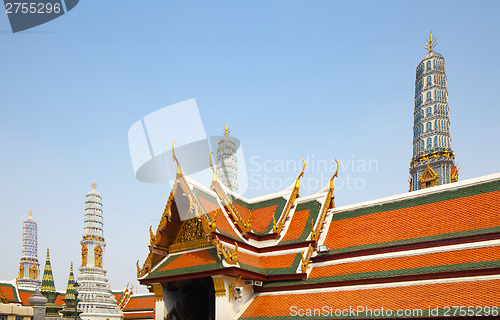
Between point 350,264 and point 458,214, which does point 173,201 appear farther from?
point 458,214

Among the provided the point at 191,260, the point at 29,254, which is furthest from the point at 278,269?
the point at 29,254

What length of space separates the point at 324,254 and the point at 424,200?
159 inches

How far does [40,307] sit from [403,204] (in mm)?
12279

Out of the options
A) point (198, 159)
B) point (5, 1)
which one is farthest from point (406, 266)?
point (5, 1)

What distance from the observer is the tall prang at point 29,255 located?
66.5 metres

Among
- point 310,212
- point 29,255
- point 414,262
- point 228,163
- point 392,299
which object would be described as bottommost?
point 392,299

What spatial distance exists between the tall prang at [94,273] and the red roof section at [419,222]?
28248 mm

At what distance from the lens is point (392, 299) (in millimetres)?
12898

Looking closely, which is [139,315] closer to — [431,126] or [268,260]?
[268,260]

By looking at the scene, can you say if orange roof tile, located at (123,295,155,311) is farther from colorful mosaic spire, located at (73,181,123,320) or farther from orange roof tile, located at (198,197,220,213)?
orange roof tile, located at (198,197,220,213)

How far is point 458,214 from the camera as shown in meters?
14.7

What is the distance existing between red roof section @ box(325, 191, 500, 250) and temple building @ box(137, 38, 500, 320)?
0.13ft

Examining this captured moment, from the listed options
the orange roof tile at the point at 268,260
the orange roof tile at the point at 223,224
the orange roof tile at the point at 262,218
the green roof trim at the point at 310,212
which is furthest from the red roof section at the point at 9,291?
the green roof trim at the point at 310,212

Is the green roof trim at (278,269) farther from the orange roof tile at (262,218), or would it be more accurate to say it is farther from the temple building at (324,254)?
the orange roof tile at (262,218)
